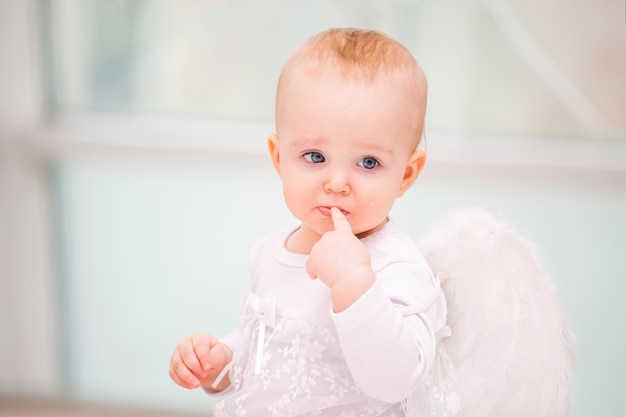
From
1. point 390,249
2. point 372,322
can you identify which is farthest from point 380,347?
point 390,249

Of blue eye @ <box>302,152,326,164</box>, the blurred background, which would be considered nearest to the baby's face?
blue eye @ <box>302,152,326,164</box>

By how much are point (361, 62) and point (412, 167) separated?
150mm

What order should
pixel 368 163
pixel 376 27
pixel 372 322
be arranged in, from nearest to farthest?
1. pixel 372 322
2. pixel 368 163
3. pixel 376 27

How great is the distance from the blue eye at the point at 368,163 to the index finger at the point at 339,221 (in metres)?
0.06

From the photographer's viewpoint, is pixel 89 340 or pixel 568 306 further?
pixel 89 340

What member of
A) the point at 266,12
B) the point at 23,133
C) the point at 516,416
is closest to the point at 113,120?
the point at 23,133

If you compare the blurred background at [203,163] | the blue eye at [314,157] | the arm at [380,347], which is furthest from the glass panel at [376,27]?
the arm at [380,347]

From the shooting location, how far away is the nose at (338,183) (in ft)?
2.62

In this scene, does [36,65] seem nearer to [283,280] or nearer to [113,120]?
[113,120]

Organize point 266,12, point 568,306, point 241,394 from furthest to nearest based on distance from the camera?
point 266,12 → point 568,306 → point 241,394

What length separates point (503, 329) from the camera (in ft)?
2.85

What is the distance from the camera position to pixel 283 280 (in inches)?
35.1

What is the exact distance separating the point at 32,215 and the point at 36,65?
37cm

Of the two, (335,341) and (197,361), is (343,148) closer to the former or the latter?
(335,341)
